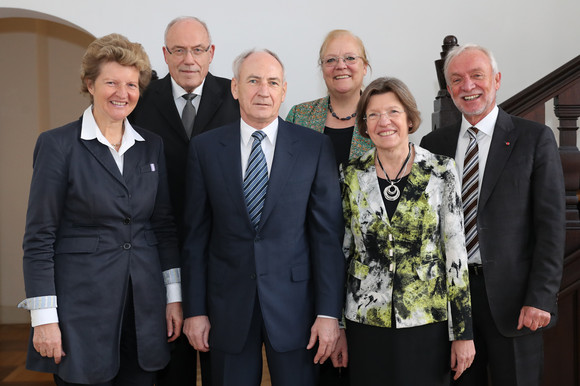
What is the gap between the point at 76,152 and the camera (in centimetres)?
213

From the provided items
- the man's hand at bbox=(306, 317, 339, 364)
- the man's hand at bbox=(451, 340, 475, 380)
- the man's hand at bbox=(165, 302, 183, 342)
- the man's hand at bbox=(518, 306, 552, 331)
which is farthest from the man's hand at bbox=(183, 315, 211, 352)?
the man's hand at bbox=(518, 306, 552, 331)

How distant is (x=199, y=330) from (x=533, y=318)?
4.30ft

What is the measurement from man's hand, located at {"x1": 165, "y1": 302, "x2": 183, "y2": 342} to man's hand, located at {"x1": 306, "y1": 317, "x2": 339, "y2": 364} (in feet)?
1.75

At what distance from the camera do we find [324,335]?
7.09ft

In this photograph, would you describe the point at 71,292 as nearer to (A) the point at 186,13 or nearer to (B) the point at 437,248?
(B) the point at 437,248

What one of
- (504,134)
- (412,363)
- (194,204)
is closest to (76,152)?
(194,204)

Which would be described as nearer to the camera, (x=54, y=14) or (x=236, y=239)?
(x=236, y=239)

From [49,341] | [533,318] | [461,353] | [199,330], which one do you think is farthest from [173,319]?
[533,318]

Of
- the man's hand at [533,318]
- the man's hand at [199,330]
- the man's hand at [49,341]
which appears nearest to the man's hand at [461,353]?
the man's hand at [533,318]

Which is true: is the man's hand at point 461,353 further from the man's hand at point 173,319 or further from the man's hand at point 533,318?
the man's hand at point 173,319

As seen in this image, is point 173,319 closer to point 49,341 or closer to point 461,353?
point 49,341

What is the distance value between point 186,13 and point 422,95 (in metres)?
2.04

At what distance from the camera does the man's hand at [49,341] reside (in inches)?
80.2

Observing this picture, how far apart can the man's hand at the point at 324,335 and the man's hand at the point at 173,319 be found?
0.53 m
